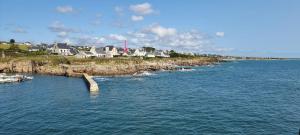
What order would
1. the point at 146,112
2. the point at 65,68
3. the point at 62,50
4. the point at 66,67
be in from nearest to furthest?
the point at 146,112, the point at 65,68, the point at 66,67, the point at 62,50

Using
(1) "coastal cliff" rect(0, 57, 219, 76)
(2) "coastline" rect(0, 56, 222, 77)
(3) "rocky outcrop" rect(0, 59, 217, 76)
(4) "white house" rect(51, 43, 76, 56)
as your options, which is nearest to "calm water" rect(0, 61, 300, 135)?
(3) "rocky outcrop" rect(0, 59, 217, 76)

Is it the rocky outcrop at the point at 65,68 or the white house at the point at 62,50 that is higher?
the white house at the point at 62,50

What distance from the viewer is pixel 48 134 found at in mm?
32125

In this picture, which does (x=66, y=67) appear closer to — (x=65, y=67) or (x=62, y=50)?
(x=65, y=67)

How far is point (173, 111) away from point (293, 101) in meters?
23.2

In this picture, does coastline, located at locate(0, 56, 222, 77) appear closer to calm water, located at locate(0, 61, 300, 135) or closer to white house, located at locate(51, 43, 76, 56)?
calm water, located at locate(0, 61, 300, 135)

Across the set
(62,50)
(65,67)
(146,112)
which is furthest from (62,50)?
(146,112)

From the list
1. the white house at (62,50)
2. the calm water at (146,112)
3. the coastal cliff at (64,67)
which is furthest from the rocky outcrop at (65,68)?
the white house at (62,50)

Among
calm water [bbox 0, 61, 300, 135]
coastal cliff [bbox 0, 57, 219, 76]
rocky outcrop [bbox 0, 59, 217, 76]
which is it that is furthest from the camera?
coastal cliff [bbox 0, 57, 219, 76]

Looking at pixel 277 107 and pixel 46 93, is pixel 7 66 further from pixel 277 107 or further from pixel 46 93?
pixel 277 107

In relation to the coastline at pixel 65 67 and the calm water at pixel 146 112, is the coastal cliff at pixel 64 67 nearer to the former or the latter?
the coastline at pixel 65 67

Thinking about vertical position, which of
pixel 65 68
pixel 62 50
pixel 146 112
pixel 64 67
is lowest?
pixel 146 112

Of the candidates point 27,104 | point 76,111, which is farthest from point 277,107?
point 27,104

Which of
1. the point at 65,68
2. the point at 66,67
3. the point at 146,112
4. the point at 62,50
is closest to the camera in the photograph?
the point at 146,112
